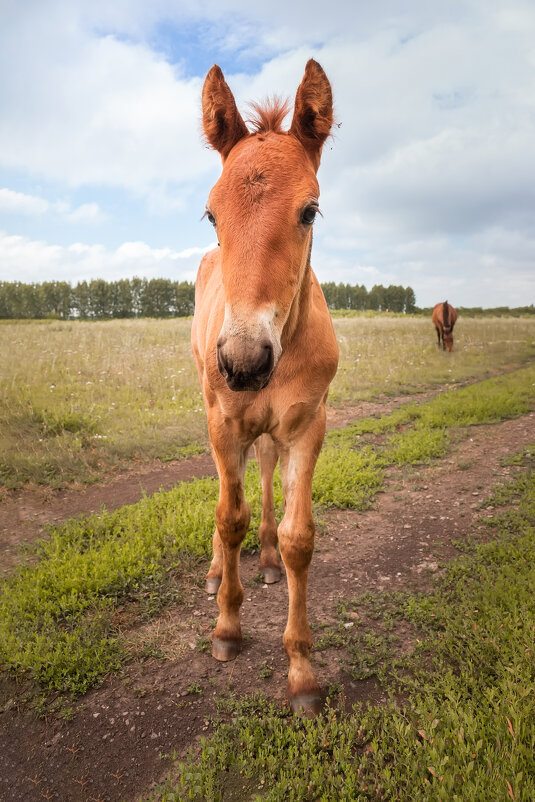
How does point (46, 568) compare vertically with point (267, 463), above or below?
below

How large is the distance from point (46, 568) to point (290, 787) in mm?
2784

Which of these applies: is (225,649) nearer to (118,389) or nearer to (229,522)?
(229,522)

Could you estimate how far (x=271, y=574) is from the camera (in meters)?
3.95

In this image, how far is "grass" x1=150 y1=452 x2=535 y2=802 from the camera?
6.39 ft

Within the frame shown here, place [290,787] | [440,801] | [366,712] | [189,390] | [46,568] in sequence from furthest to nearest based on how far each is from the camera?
[189,390] → [46,568] → [366,712] → [290,787] → [440,801]

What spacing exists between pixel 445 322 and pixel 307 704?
1864cm

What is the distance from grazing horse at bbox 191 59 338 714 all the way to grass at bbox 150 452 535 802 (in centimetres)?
30

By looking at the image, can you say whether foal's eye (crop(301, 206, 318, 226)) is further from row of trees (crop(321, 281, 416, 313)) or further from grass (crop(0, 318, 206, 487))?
row of trees (crop(321, 281, 416, 313))

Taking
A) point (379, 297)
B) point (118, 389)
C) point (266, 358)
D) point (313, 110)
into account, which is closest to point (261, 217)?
point (266, 358)

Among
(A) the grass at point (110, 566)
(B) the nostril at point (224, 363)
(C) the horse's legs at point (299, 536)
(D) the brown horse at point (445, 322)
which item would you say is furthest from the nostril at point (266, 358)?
(D) the brown horse at point (445, 322)

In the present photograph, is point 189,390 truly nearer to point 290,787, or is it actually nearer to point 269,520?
point 269,520

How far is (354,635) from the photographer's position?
10.3 feet

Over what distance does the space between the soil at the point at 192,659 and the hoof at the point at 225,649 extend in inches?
2.3

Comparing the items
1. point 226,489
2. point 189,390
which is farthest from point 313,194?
point 189,390
